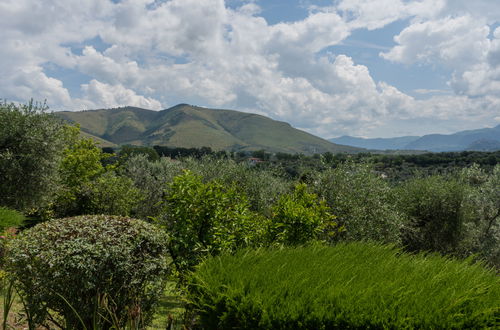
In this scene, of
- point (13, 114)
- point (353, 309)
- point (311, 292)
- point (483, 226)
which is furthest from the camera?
point (483, 226)

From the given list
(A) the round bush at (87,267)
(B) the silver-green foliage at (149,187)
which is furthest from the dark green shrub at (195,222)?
(B) the silver-green foliage at (149,187)

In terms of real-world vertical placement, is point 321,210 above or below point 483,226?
above

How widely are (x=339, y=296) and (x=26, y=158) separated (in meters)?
20.8

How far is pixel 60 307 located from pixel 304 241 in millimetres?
5362

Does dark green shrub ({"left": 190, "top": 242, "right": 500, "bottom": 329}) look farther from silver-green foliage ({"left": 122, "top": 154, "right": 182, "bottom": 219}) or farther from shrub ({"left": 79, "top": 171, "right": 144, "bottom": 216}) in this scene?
silver-green foliage ({"left": 122, "top": 154, "right": 182, "bottom": 219})

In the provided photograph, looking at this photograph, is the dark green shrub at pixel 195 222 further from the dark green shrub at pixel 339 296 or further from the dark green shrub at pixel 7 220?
the dark green shrub at pixel 7 220

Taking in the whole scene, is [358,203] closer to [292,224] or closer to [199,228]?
[292,224]

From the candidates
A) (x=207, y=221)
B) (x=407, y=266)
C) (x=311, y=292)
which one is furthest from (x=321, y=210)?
(x=311, y=292)

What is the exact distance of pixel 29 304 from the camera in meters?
5.77

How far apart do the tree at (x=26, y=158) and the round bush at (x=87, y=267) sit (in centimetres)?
1529

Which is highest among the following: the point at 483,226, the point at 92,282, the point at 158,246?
the point at 158,246

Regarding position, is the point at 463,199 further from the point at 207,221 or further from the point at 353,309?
the point at 353,309

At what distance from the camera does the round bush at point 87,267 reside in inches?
223

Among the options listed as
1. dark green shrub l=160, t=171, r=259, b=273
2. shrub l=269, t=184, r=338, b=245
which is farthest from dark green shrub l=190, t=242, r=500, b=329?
shrub l=269, t=184, r=338, b=245
